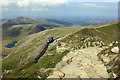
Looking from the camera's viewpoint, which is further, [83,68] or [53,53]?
[53,53]

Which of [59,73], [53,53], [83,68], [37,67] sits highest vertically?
[59,73]

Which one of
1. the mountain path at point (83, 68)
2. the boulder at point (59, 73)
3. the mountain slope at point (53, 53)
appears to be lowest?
the mountain slope at point (53, 53)

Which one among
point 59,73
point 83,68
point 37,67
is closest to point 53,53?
point 37,67

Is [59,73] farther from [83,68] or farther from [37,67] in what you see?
[37,67]

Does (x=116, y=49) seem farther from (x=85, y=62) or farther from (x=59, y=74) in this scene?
(x=59, y=74)

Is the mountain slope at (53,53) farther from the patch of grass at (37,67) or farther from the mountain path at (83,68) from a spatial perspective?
the mountain path at (83,68)

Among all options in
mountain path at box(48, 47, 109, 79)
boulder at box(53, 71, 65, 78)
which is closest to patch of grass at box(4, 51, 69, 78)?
boulder at box(53, 71, 65, 78)

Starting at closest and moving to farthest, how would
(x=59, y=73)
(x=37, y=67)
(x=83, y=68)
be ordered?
1. (x=59, y=73)
2. (x=83, y=68)
3. (x=37, y=67)

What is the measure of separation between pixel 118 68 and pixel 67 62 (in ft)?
25.5

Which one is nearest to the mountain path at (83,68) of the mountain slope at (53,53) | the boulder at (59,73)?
the boulder at (59,73)

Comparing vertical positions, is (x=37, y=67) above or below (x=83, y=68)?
below

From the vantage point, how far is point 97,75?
1719cm

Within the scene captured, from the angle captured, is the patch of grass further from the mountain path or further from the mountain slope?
the mountain path

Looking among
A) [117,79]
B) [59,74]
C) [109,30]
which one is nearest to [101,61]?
[117,79]
